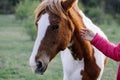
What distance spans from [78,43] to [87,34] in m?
0.44

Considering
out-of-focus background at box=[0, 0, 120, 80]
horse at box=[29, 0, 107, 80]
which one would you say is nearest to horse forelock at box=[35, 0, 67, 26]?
horse at box=[29, 0, 107, 80]

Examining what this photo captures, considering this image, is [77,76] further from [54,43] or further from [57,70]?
[57,70]

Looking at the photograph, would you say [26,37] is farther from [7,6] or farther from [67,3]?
[67,3]

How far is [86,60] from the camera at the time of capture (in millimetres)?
4297

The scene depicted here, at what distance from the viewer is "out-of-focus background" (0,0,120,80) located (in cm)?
780

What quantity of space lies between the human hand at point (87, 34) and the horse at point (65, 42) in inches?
5.2

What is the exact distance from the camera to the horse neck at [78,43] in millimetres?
4055

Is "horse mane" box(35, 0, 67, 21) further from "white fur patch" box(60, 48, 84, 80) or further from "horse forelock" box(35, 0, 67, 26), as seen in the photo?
"white fur patch" box(60, 48, 84, 80)

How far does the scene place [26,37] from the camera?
54.6 feet

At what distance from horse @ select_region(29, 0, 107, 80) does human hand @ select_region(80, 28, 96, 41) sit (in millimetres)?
133

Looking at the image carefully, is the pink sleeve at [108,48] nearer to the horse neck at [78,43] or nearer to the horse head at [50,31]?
the horse head at [50,31]

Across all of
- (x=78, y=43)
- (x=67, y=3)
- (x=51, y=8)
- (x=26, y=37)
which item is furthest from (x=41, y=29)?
(x=26, y=37)

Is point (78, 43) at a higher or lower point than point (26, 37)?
higher

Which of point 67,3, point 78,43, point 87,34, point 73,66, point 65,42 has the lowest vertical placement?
point 73,66
